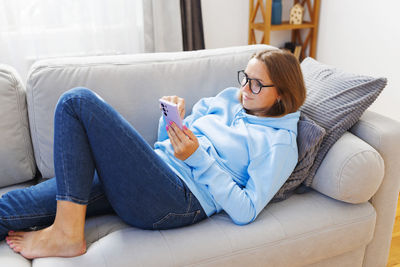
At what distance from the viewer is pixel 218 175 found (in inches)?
49.0

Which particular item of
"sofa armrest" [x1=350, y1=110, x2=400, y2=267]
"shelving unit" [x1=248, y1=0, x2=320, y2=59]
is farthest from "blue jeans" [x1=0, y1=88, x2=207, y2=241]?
"shelving unit" [x1=248, y1=0, x2=320, y2=59]

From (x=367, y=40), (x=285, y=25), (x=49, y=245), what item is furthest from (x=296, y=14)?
(x=49, y=245)

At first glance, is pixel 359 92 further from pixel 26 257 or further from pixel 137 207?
pixel 26 257

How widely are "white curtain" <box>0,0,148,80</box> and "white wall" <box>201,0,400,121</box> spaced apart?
2.02ft

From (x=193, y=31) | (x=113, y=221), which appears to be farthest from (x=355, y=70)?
(x=113, y=221)

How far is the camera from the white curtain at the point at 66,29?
250 cm

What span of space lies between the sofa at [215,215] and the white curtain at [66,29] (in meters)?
1.10

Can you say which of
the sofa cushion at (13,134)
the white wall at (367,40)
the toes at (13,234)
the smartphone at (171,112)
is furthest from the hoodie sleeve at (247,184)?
the white wall at (367,40)

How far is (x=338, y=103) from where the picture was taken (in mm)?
1445

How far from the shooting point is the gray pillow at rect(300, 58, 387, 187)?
4.64 feet

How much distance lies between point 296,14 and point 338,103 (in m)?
1.79

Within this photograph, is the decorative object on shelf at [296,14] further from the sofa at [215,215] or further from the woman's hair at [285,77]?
the woman's hair at [285,77]

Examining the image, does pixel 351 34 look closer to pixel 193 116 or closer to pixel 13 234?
pixel 193 116

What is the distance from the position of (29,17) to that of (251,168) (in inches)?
77.5
